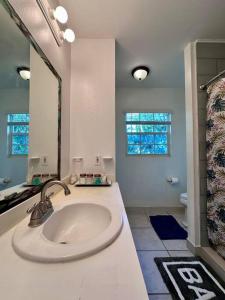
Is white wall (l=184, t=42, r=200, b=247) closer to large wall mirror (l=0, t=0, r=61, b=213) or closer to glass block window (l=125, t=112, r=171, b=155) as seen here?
glass block window (l=125, t=112, r=171, b=155)

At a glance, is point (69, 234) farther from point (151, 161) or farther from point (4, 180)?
point (151, 161)

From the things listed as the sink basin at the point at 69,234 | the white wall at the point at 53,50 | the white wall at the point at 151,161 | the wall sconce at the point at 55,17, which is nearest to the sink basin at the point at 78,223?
the sink basin at the point at 69,234

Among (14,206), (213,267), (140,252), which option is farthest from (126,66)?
(213,267)

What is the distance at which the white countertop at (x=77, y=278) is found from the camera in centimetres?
33

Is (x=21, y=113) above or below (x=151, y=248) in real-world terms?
above

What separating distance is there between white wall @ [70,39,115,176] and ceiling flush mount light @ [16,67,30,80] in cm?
86

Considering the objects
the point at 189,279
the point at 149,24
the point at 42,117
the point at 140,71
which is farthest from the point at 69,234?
the point at 140,71

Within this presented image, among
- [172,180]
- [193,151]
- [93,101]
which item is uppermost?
[93,101]

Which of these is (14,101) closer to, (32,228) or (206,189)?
(32,228)

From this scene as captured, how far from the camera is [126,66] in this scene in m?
2.20

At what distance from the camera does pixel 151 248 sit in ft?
5.49

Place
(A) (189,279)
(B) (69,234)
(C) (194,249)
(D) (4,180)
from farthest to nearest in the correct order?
(C) (194,249), (A) (189,279), (B) (69,234), (D) (4,180)

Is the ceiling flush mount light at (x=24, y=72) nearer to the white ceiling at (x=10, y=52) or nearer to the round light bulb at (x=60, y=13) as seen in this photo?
the white ceiling at (x=10, y=52)

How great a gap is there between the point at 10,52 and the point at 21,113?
0.28 metres
